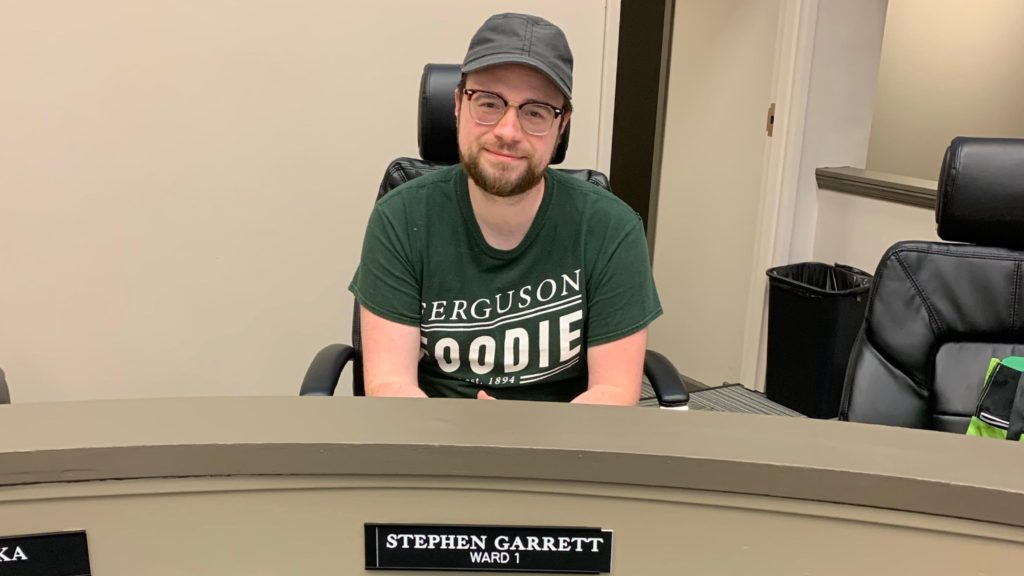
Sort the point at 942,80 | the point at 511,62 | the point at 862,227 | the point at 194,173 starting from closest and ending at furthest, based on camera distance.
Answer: the point at 511,62
the point at 194,173
the point at 862,227
the point at 942,80

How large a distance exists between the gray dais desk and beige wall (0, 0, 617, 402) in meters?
1.50

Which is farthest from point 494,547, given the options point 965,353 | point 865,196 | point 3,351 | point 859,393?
point 865,196

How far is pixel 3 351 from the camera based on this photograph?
1.95 meters

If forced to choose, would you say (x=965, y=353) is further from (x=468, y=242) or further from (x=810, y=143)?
(x=810, y=143)

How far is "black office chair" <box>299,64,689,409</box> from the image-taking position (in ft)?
4.73

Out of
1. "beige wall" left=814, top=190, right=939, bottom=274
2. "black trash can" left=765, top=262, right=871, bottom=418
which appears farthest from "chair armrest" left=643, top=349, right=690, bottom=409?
"beige wall" left=814, top=190, right=939, bottom=274

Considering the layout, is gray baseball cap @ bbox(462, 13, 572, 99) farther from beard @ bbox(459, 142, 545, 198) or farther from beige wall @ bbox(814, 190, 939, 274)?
beige wall @ bbox(814, 190, 939, 274)

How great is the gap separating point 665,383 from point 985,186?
2.17 ft

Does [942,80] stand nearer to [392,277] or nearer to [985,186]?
[985,186]

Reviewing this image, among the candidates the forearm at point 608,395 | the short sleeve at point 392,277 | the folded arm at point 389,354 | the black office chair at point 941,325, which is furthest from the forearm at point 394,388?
the black office chair at point 941,325

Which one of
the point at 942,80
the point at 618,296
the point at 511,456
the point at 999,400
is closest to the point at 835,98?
the point at 942,80

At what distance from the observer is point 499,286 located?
1337 mm

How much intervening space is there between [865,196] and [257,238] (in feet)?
6.94

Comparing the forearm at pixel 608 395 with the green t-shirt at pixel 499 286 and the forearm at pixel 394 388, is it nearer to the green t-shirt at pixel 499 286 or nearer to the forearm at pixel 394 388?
the green t-shirt at pixel 499 286
